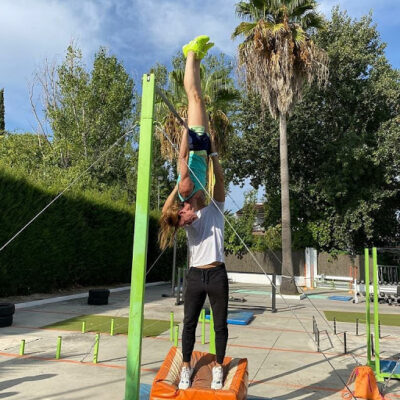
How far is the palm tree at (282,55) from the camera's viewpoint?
1406cm

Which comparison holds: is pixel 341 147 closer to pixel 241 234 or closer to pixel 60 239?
pixel 241 234

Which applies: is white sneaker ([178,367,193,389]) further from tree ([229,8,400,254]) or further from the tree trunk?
tree ([229,8,400,254])

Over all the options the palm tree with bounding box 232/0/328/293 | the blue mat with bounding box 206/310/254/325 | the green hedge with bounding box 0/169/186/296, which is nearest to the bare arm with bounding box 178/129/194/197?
the blue mat with bounding box 206/310/254/325

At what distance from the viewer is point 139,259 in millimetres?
2904

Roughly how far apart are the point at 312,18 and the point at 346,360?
13328mm

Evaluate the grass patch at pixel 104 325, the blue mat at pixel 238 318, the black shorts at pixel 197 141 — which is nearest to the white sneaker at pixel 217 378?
the black shorts at pixel 197 141

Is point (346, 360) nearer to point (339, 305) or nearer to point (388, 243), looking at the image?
point (339, 305)

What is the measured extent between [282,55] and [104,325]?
11309mm

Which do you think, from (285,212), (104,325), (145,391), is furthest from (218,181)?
(285,212)

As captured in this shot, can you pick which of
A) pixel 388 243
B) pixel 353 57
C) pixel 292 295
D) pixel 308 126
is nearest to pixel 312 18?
pixel 353 57

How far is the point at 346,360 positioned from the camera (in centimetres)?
582

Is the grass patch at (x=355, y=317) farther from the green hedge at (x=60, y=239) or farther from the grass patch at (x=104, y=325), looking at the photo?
the green hedge at (x=60, y=239)

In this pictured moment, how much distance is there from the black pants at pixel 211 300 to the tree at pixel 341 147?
15.3m

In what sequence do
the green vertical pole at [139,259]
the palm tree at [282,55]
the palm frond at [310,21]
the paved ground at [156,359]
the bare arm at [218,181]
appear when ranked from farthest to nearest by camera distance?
the palm frond at [310,21] → the palm tree at [282,55] → the paved ground at [156,359] → the bare arm at [218,181] → the green vertical pole at [139,259]
